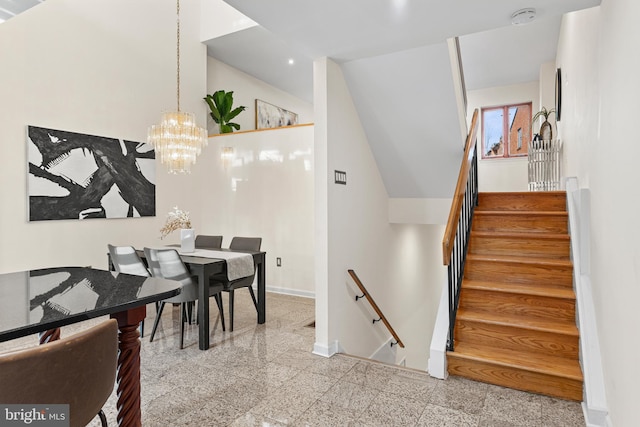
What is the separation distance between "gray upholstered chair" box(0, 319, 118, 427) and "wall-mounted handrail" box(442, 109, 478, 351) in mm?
2094

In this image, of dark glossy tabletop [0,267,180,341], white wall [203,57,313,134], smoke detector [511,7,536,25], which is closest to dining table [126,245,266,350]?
dark glossy tabletop [0,267,180,341]

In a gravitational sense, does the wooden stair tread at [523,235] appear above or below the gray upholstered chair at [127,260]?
→ above

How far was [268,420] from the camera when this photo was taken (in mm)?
2305

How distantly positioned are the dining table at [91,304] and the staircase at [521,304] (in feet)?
7.14

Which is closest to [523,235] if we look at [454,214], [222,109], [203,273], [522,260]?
[522,260]

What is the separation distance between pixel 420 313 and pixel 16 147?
19.6 ft

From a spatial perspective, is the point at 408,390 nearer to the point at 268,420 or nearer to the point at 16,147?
the point at 268,420

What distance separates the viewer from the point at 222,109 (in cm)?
665

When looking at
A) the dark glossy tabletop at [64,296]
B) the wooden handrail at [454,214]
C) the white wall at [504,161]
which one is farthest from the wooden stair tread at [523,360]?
the white wall at [504,161]

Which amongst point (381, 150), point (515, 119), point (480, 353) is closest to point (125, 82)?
point (381, 150)

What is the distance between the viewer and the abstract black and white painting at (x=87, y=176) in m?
4.48

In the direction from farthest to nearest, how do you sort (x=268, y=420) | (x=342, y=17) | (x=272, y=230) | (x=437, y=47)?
(x=272, y=230), (x=437, y=47), (x=342, y=17), (x=268, y=420)

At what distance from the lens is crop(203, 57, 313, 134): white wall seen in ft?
23.0

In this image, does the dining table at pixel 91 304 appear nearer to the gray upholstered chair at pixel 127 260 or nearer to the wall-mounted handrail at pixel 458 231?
the gray upholstered chair at pixel 127 260
